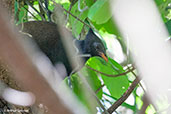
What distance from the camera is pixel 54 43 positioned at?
2715 millimetres

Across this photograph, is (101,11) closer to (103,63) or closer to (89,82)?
(103,63)

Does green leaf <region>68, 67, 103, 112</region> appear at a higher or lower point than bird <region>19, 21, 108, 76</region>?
lower

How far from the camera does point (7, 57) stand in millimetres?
409

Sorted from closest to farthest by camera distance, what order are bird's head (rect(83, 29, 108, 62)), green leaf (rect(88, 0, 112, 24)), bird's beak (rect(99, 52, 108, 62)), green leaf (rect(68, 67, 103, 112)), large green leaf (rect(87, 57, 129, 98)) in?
green leaf (rect(88, 0, 112, 24))
large green leaf (rect(87, 57, 129, 98))
green leaf (rect(68, 67, 103, 112))
bird's beak (rect(99, 52, 108, 62))
bird's head (rect(83, 29, 108, 62))

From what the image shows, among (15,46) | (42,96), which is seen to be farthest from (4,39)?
(42,96)

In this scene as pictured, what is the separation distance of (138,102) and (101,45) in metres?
0.95

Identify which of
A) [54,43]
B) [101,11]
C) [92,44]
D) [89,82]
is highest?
[101,11]

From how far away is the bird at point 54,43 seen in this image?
256 centimetres

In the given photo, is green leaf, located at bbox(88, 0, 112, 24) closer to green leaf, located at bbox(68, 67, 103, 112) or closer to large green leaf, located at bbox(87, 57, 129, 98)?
large green leaf, located at bbox(87, 57, 129, 98)

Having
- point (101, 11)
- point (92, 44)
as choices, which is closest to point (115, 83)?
point (101, 11)

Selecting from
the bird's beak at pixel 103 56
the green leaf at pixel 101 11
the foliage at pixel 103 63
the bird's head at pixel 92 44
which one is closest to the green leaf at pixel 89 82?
the foliage at pixel 103 63

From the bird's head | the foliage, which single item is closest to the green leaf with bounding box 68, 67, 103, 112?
the foliage

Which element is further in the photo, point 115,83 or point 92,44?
point 92,44

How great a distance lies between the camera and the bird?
8.39 ft
